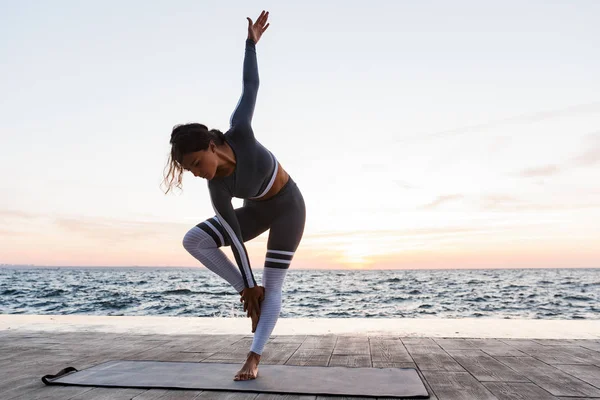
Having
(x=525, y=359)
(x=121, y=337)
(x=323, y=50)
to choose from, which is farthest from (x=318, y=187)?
(x=525, y=359)

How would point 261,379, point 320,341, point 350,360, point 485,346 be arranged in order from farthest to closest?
point 320,341
point 485,346
point 350,360
point 261,379

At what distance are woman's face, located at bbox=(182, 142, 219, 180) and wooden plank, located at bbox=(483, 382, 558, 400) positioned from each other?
150 cm

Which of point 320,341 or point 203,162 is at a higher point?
point 203,162

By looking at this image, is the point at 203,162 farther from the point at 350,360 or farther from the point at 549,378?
the point at 549,378

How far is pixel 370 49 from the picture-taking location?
30.2 feet

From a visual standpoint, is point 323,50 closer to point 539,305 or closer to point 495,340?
point 495,340

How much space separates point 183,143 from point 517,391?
5.73ft

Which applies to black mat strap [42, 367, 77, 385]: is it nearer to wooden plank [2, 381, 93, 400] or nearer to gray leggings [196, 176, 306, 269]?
wooden plank [2, 381, 93, 400]

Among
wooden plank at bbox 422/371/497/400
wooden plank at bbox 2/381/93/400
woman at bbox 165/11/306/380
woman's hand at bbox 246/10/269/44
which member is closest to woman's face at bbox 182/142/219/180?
woman at bbox 165/11/306/380

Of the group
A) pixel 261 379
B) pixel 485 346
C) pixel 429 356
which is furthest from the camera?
pixel 485 346

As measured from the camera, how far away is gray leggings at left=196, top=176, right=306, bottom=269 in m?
2.50

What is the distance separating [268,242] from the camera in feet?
8.27

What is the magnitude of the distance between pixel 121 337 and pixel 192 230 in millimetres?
1886

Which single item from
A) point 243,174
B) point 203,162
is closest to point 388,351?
point 243,174
